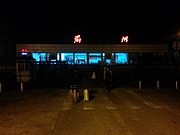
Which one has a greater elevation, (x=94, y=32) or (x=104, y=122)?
(x=94, y=32)

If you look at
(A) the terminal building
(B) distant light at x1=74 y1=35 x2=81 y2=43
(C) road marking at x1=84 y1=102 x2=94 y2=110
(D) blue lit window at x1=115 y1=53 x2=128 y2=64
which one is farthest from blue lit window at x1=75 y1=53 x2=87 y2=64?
(C) road marking at x1=84 y1=102 x2=94 y2=110

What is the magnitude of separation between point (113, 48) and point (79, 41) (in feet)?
21.9

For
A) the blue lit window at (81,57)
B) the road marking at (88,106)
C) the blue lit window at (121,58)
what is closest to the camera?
the road marking at (88,106)

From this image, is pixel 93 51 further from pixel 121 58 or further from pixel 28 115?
pixel 28 115

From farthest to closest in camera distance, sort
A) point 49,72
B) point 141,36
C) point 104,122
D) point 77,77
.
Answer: point 141,36 → point 49,72 → point 77,77 → point 104,122

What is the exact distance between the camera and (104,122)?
34.4 ft

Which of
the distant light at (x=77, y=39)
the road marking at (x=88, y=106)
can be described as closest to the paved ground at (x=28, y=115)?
the road marking at (x=88, y=106)

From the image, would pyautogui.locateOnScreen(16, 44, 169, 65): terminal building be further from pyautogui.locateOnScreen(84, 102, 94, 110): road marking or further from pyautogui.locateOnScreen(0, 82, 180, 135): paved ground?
pyautogui.locateOnScreen(84, 102, 94, 110): road marking

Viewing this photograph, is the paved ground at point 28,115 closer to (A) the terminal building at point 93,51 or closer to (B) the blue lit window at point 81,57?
(A) the terminal building at point 93,51

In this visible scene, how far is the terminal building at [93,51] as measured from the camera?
59.4 meters

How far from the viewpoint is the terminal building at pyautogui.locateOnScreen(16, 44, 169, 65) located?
59.4m

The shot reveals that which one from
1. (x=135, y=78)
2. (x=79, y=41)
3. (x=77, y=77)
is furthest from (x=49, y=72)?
(x=79, y=41)

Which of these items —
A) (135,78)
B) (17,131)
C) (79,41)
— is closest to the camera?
(17,131)

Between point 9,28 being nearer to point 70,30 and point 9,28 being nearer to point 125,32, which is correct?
point 70,30
